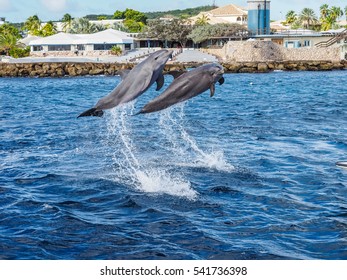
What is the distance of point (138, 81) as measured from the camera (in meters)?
9.17

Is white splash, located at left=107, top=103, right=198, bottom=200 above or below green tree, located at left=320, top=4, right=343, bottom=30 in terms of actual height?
below

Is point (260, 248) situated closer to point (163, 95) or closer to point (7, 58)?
point (163, 95)

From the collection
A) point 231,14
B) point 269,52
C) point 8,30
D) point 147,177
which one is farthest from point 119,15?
point 147,177

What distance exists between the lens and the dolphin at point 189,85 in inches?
397

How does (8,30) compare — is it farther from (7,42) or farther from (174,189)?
(174,189)

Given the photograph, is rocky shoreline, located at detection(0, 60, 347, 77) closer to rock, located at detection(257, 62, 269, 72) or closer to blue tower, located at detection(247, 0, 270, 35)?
rock, located at detection(257, 62, 269, 72)

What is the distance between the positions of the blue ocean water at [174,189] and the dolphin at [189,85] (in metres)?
0.86

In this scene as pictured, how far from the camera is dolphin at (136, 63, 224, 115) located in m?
10.1

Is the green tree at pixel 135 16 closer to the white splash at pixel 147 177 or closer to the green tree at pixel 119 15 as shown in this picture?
the green tree at pixel 119 15

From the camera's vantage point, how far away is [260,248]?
38.4 ft

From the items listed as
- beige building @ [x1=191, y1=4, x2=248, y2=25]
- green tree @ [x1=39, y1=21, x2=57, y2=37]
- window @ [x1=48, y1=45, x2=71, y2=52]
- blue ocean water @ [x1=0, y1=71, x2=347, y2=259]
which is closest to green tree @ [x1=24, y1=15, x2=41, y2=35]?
green tree @ [x1=39, y1=21, x2=57, y2=37]

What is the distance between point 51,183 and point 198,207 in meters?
4.22

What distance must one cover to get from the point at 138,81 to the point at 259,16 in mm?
89024

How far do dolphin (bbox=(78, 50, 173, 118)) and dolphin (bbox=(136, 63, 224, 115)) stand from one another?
0.75 meters
